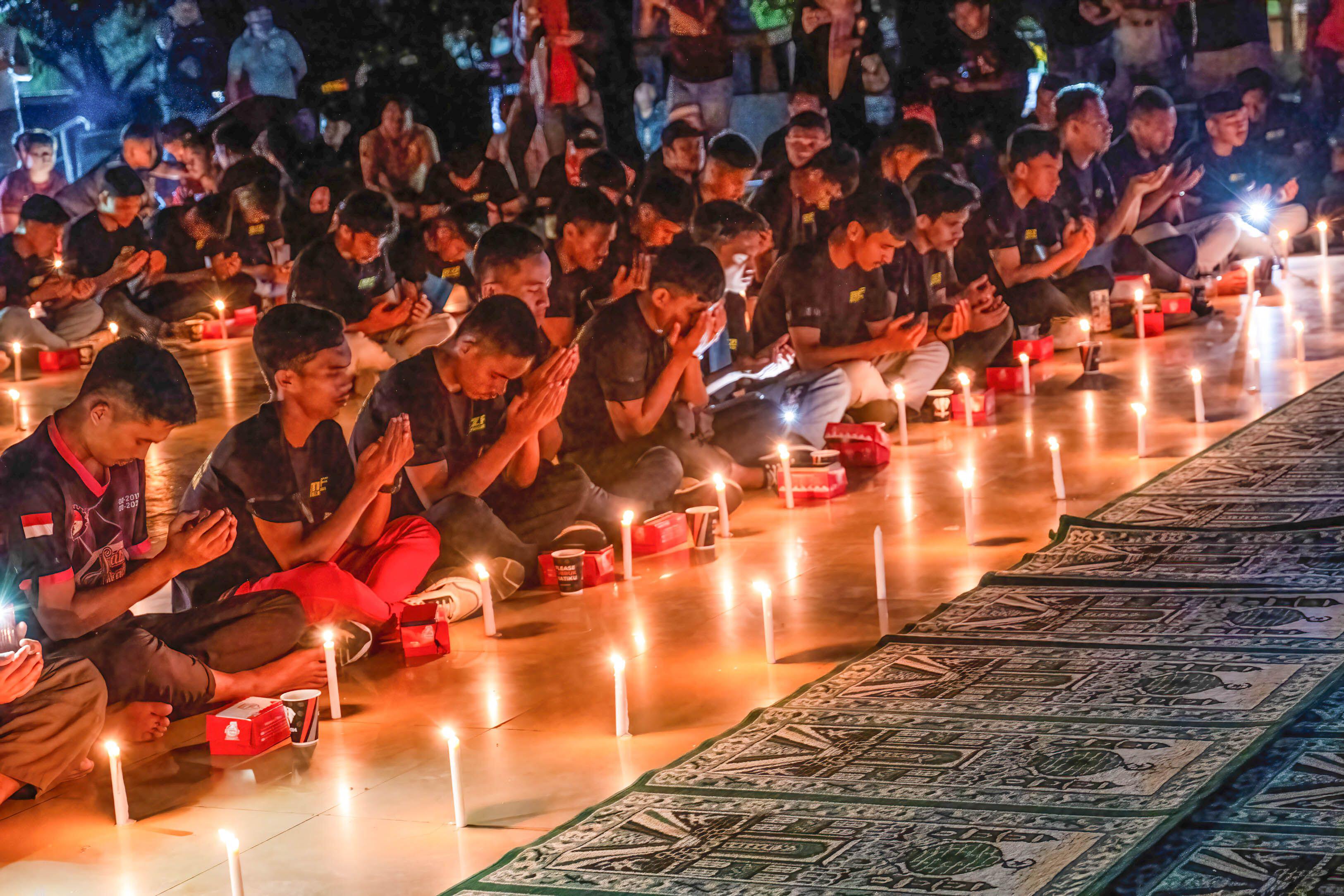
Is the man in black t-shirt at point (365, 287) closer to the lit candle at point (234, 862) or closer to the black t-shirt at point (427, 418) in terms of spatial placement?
the black t-shirt at point (427, 418)

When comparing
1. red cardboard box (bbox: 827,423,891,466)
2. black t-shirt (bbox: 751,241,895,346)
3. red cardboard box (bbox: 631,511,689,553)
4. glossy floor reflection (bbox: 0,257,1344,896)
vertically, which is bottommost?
glossy floor reflection (bbox: 0,257,1344,896)

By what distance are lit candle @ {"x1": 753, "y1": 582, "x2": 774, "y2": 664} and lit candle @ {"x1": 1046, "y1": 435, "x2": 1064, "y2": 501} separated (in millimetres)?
1808

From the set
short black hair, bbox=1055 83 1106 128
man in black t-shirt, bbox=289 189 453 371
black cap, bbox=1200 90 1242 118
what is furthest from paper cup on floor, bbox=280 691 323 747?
black cap, bbox=1200 90 1242 118

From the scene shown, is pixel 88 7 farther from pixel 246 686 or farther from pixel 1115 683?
pixel 1115 683

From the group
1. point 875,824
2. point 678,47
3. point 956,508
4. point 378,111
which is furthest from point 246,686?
point 378,111

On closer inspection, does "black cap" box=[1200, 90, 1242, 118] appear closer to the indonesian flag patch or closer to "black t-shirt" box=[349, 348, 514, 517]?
"black t-shirt" box=[349, 348, 514, 517]

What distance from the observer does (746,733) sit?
463 centimetres

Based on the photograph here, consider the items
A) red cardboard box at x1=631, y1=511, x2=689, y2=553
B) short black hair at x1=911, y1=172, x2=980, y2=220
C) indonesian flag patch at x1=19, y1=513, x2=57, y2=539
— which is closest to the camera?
indonesian flag patch at x1=19, y1=513, x2=57, y2=539

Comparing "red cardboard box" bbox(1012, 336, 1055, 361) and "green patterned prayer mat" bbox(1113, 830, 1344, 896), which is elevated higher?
"red cardboard box" bbox(1012, 336, 1055, 361)

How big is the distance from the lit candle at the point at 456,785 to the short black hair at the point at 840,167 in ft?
20.1

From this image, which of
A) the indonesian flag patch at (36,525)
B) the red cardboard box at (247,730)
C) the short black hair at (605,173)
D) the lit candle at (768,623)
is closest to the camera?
the indonesian flag patch at (36,525)

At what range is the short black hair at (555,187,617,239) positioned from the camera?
324 inches

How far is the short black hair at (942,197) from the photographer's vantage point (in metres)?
9.02

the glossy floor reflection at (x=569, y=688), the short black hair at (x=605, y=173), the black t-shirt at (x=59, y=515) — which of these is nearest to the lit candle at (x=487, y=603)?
the glossy floor reflection at (x=569, y=688)
